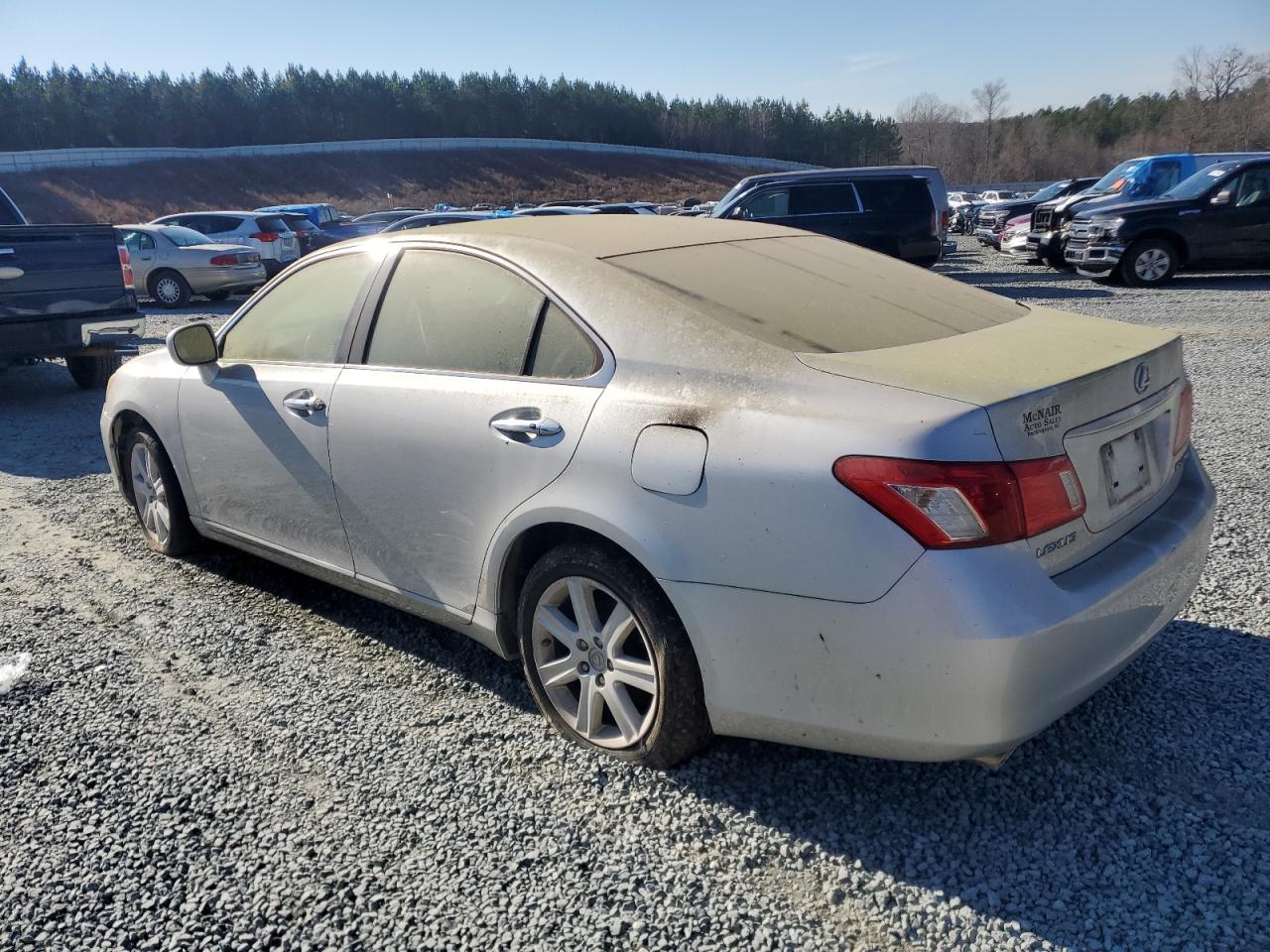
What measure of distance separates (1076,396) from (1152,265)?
14839mm

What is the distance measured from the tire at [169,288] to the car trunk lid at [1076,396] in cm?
1742

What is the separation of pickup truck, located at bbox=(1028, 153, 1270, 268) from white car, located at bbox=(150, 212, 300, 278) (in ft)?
48.7

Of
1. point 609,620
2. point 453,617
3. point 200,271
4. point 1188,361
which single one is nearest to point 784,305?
point 609,620

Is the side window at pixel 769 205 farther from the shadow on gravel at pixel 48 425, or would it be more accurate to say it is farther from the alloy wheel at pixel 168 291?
the alloy wheel at pixel 168 291

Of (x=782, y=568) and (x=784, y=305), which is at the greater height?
(x=784, y=305)

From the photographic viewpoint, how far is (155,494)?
15.3 ft

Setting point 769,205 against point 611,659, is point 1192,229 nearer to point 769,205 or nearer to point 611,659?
point 769,205

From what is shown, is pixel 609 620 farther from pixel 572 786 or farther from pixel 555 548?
pixel 572 786

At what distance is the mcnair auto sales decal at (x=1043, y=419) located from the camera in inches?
87.2

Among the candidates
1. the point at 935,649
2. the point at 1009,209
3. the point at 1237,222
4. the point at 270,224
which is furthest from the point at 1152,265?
the point at 270,224

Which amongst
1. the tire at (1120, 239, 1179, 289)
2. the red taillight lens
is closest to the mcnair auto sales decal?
the red taillight lens

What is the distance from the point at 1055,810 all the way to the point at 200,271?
1779 cm

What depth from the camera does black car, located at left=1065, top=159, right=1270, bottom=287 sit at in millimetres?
14352

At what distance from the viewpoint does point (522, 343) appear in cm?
296
